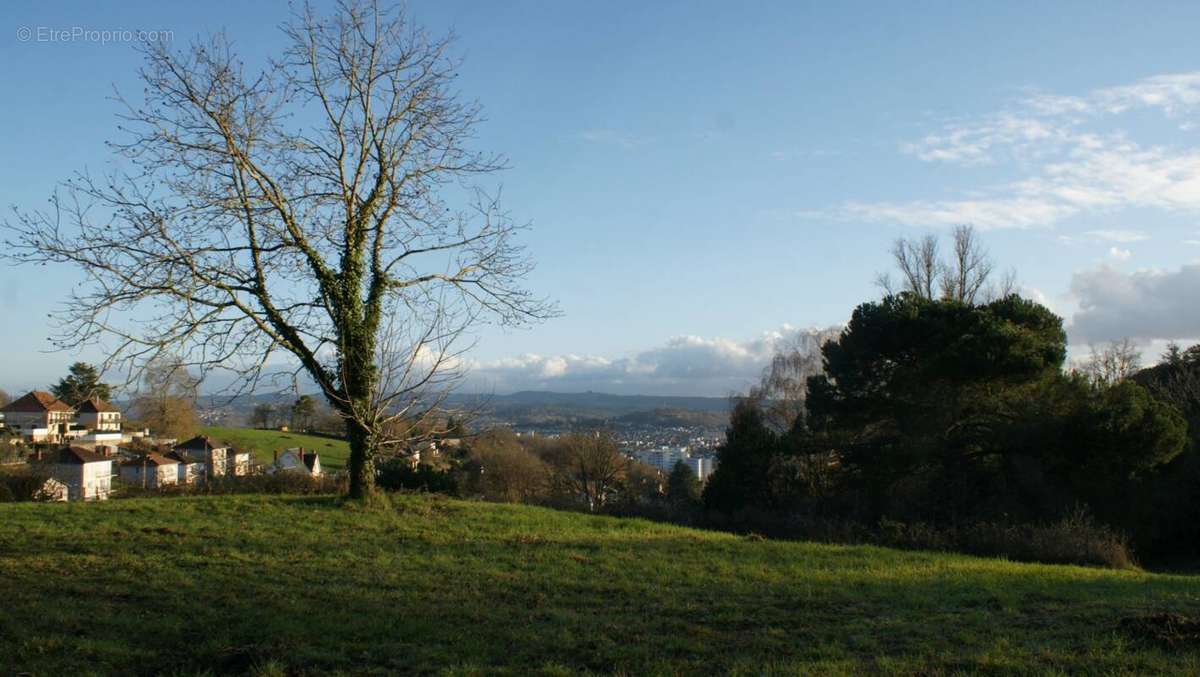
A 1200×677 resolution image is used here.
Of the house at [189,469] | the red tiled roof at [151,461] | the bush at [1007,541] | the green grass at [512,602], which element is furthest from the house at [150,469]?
the bush at [1007,541]

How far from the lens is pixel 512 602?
7.83m

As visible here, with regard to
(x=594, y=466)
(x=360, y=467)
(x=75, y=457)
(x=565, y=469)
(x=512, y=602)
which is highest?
(x=360, y=467)

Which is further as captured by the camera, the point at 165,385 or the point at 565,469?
the point at 565,469

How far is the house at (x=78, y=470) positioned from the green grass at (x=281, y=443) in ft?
37.8

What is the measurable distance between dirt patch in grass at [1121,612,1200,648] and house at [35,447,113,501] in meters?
20.9

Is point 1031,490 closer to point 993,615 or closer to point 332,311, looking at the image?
point 993,615

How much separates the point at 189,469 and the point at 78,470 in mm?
2814

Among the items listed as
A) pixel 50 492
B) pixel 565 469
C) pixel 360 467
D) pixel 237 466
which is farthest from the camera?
pixel 565 469

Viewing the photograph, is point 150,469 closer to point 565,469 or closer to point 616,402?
point 565,469

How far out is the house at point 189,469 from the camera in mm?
19367

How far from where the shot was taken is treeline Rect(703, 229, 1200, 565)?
76.6 feet

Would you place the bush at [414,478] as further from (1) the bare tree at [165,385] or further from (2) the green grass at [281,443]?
(2) the green grass at [281,443]

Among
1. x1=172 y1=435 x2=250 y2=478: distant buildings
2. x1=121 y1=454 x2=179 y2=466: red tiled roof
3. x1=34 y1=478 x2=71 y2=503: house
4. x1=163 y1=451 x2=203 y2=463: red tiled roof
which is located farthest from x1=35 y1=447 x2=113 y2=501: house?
x1=163 y1=451 x2=203 y2=463: red tiled roof

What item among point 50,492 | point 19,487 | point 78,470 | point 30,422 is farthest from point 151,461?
point 30,422
